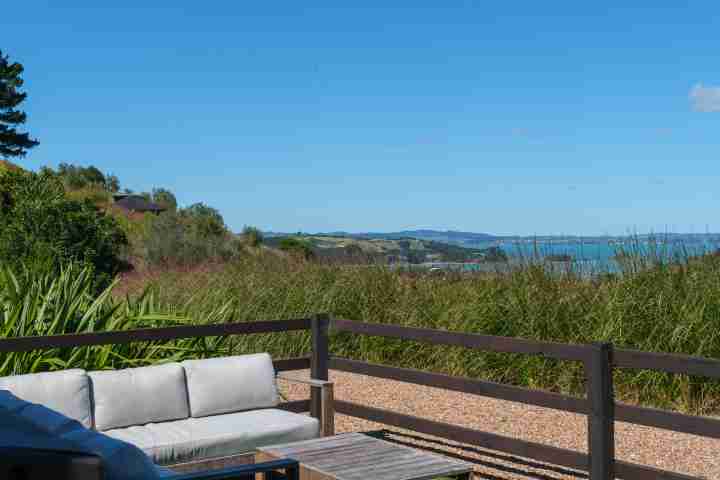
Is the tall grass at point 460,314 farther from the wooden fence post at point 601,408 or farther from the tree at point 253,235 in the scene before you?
the tree at point 253,235

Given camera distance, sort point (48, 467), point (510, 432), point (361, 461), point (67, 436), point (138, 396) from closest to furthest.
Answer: point (48, 467) < point (67, 436) < point (361, 461) < point (138, 396) < point (510, 432)

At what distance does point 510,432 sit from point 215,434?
3.07 meters

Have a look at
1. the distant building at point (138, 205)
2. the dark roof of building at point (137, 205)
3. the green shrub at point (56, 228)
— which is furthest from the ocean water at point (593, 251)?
the dark roof of building at point (137, 205)

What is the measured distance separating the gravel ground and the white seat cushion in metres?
1.34

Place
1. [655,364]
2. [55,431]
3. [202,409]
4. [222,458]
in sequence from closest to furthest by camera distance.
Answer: [55,431]
[655,364]
[222,458]
[202,409]

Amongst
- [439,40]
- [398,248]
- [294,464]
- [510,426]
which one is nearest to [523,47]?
[439,40]

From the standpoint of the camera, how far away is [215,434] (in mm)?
4637

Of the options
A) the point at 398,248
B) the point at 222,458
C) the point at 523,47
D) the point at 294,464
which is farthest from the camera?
the point at 523,47

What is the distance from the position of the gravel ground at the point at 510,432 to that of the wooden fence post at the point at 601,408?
3.65 feet

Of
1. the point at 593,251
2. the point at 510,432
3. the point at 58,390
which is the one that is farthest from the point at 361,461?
the point at 593,251

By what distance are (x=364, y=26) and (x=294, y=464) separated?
1543cm

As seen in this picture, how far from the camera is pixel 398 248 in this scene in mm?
11633

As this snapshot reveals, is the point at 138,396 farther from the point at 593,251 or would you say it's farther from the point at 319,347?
the point at 593,251

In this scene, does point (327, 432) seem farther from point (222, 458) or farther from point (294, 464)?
point (294, 464)
